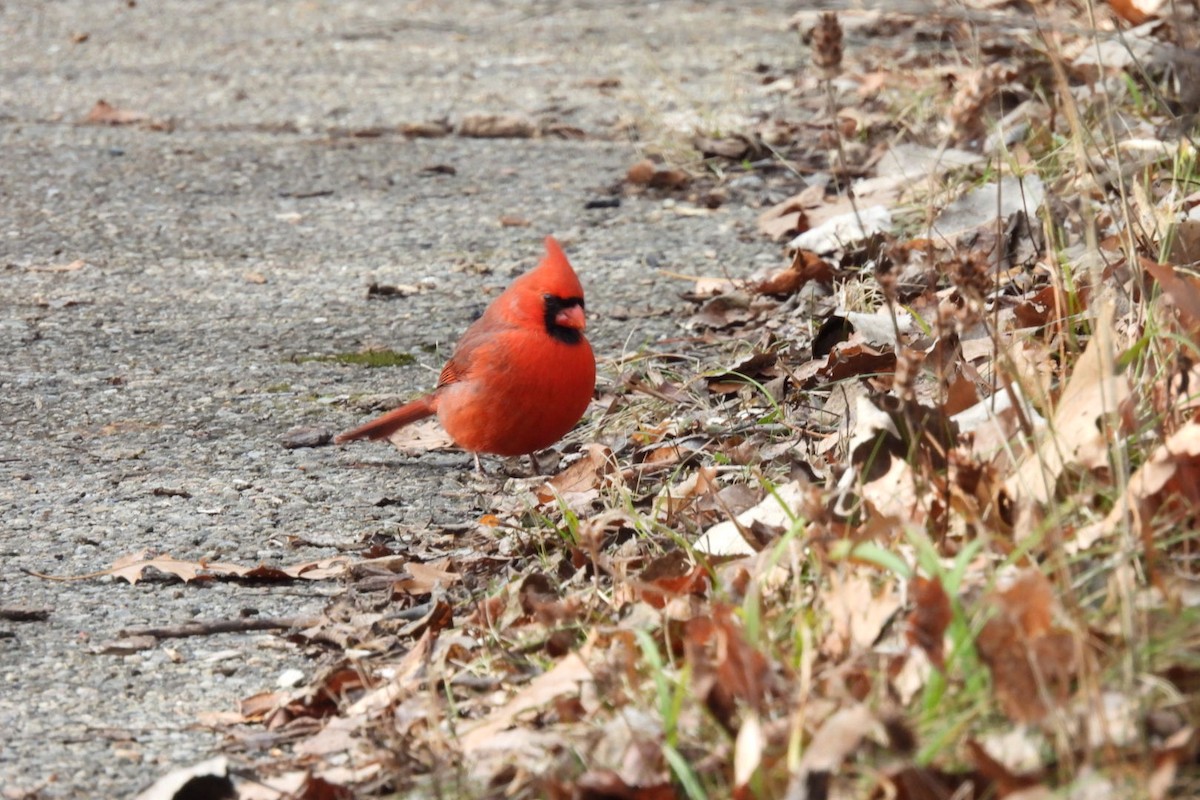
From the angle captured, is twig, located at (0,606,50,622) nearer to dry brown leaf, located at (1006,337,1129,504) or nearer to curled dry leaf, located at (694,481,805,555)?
curled dry leaf, located at (694,481,805,555)

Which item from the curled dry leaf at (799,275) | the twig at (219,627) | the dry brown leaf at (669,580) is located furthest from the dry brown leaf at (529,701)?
the curled dry leaf at (799,275)

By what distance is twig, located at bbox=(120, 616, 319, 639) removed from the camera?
2.85 metres

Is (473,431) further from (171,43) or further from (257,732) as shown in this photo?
(171,43)

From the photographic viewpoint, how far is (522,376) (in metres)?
3.73

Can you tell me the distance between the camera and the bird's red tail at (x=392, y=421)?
3863 millimetres

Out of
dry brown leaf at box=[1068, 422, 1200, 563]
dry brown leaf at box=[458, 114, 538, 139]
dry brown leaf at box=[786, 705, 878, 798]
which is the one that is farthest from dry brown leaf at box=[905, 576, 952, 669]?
dry brown leaf at box=[458, 114, 538, 139]

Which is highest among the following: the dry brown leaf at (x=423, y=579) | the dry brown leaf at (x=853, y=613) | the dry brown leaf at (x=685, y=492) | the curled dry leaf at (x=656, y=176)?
the dry brown leaf at (x=853, y=613)

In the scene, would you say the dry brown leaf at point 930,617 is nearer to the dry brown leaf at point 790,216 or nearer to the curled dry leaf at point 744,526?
the curled dry leaf at point 744,526

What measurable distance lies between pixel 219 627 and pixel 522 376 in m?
1.10

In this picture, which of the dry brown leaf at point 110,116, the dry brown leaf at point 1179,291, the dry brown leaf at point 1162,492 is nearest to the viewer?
the dry brown leaf at point 1162,492

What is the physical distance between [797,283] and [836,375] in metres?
1.03

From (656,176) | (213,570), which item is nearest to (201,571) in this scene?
(213,570)

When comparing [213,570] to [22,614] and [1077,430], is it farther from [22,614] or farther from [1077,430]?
[1077,430]

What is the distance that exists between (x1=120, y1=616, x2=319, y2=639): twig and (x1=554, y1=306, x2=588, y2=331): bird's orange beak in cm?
110
